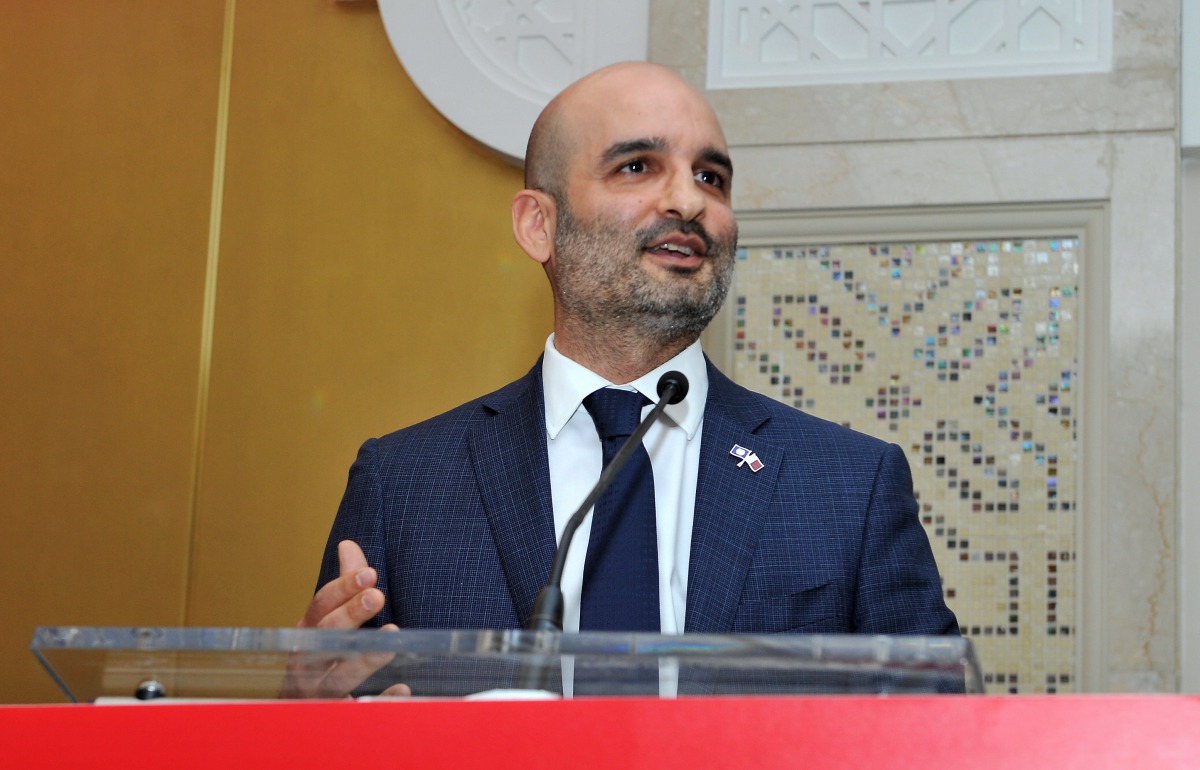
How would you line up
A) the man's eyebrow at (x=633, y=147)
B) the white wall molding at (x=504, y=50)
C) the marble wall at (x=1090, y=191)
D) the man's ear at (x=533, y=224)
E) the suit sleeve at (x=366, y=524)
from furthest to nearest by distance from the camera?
the white wall molding at (x=504, y=50), the marble wall at (x=1090, y=191), the man's ear at (x=533, y=224), the man's eyebrow at (x=633, y=147), the suit sleeve at (x=366, y=524)

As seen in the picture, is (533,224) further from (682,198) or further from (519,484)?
(519,484)

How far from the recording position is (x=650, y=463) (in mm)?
1755

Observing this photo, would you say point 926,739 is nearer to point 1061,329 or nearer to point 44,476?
point 1061,329

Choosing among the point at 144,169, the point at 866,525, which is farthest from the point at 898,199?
the point at 144,169

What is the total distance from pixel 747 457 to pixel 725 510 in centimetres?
10

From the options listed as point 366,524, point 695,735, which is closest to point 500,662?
point 695,735

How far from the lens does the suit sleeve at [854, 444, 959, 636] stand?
168cm

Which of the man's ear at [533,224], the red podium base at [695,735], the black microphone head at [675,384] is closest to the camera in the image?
the red podium base at [695,735]

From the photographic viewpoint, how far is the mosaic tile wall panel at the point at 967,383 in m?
2.54

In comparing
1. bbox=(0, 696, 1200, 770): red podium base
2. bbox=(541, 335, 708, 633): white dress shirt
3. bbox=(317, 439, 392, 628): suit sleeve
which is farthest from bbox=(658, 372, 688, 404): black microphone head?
bbox=(0, 696, 1200, 770): red podium base

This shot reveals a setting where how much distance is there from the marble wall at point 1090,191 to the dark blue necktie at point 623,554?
44.4 inches

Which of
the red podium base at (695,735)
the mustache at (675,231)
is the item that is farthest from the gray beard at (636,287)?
the red podium base at (695,735)

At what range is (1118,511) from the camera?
2.49 metres

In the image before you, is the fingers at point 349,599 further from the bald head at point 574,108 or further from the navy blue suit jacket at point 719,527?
the bald head at point 574,108
